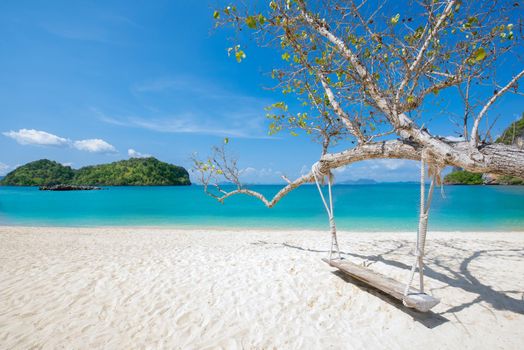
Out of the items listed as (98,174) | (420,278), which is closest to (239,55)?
(420,278)

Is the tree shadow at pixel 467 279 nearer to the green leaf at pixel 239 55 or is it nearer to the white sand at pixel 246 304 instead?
the white sand at pixel 246 304

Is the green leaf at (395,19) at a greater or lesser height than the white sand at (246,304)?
greater

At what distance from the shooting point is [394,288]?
121 inches

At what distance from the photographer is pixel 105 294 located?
3961 mm

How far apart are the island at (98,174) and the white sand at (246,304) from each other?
93847 mm

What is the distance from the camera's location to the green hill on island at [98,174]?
291ft

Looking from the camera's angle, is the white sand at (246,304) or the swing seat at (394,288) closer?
the swing seat at (394,288)

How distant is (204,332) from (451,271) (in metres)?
4.72

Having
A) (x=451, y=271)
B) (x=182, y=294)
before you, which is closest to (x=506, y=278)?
(x=451, y=271)

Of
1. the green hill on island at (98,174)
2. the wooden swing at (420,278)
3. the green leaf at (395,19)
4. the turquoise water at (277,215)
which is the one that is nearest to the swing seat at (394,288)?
the wooden swing at (420,278)

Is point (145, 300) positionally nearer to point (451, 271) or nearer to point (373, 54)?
point (373, 54)

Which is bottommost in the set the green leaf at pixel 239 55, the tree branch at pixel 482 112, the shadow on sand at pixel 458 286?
the shadow on sand at pixel 458 286

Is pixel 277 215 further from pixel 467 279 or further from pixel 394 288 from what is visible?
pixel 394 288

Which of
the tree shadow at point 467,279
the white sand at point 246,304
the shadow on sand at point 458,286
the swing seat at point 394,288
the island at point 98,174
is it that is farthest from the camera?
the island at point 98,174
